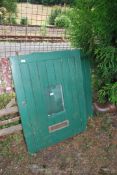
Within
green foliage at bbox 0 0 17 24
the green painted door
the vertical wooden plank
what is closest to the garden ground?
the green painted door

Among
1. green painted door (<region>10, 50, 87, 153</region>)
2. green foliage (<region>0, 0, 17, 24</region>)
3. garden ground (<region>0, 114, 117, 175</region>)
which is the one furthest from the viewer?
green foliage (<region>0, 0, 17, 24</region>)

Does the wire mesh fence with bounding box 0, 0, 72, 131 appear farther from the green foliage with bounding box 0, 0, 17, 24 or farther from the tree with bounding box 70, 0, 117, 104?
the tree with bounding box 70, 0, 117, 104

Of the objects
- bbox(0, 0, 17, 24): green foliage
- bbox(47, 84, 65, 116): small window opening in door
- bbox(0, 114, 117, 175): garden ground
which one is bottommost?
bbox(0, 114, 117, 175): garden ground

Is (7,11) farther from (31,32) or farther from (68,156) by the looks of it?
(68,156)

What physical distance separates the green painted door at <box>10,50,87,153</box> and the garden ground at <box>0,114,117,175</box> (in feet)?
0.48

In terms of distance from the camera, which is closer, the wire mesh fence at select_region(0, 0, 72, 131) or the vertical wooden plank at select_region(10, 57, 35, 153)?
the vertical wooden plank at select_region(10, 57, 35, 153)

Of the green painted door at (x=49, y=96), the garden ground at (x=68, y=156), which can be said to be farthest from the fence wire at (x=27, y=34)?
the garden ground at (x=68, y=156)

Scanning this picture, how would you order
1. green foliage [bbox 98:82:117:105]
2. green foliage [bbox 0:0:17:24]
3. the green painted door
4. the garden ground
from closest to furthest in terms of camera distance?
the garden ground < the green painted door < green foliage [bbox 98:82:117:105] < green foliage [bbox 0:0:17:24]

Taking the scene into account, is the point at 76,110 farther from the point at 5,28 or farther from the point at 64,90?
the point at 5,28

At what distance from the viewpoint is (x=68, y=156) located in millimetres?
3691

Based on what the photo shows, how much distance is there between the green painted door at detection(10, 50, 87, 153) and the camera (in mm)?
3576

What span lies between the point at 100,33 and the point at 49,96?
1.20 metres

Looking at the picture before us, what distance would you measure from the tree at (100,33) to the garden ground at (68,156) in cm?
71

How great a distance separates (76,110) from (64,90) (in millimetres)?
419
